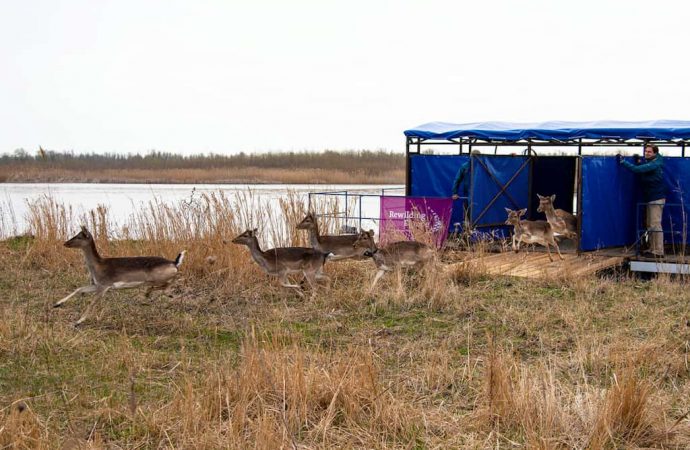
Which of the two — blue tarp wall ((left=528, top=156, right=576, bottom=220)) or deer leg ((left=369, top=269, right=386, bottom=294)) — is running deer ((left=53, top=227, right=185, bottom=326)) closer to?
deer leg ((left=369, top=269, right=386, bottom=294))

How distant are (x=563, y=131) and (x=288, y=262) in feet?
22.9

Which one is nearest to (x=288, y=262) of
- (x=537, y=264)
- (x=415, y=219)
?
(x=415, y=219)

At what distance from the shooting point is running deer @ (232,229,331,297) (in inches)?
499

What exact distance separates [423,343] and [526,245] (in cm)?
916

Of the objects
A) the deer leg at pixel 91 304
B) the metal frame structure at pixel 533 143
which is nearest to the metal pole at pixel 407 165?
the metal frame structure at pixel 533 143

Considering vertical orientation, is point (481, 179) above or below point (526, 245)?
above

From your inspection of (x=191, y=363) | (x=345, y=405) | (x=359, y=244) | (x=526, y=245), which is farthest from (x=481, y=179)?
(x=345, y=405)

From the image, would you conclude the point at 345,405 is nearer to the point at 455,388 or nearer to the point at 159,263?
the point at 455,388

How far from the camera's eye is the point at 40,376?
817cm

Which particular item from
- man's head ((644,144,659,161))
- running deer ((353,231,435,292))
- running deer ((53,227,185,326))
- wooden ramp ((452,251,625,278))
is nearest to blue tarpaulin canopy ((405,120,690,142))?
man's head ((644,144,659,161))

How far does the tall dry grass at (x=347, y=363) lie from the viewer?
6355 millimetres

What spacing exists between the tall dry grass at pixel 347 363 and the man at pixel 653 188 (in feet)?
6.87

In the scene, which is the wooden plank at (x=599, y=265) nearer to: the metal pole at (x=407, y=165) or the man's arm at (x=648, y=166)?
the man's arm at (x=648, y=166)

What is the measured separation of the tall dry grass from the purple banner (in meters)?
1.34
